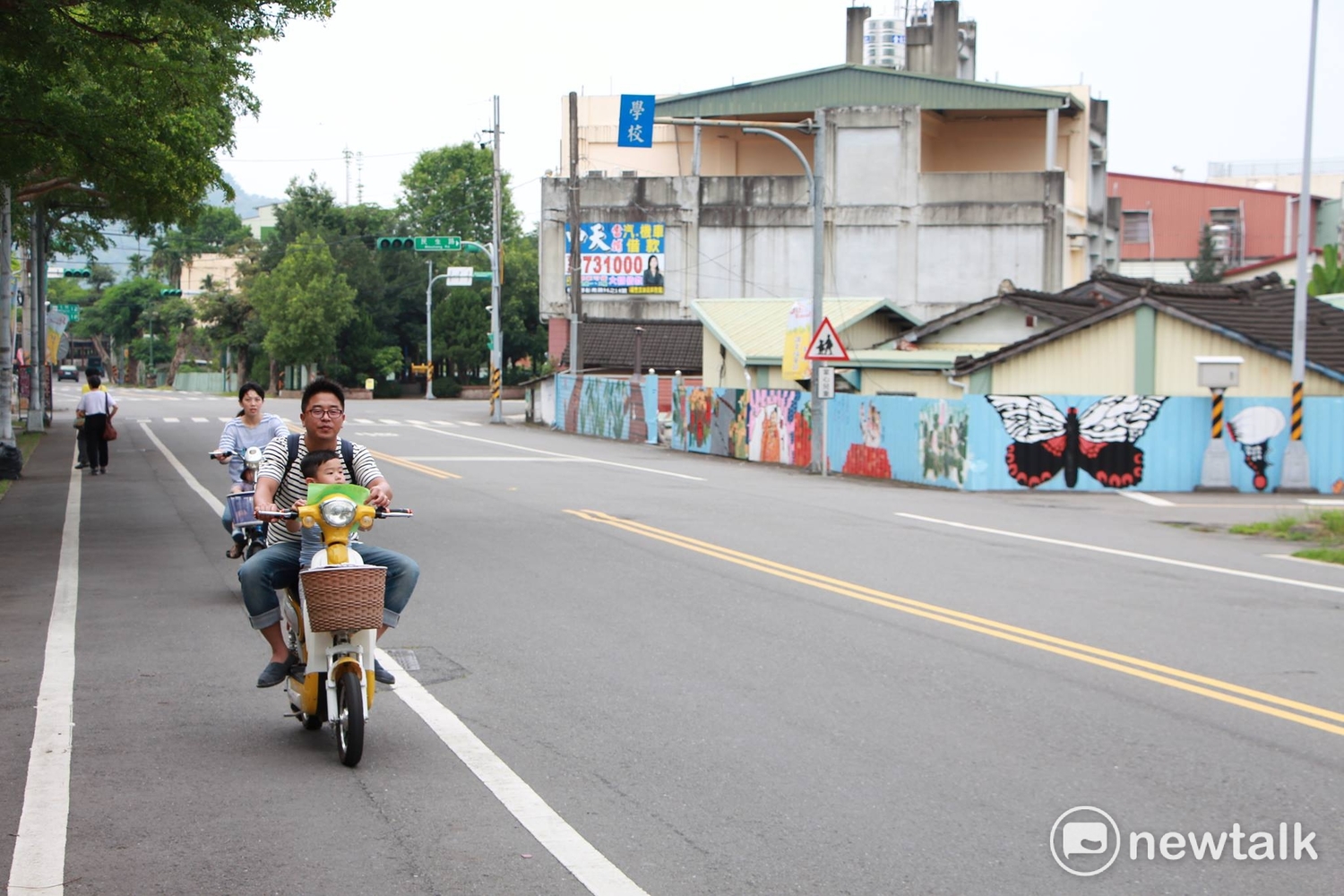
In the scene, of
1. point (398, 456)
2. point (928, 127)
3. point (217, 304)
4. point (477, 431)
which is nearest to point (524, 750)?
point (398, 456)

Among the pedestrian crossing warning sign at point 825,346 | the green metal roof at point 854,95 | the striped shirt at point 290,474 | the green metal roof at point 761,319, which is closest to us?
the striped shirt at point 290,474

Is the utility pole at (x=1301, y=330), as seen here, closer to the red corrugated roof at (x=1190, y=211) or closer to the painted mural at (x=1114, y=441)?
the painted mural at (x=1114, y=441)

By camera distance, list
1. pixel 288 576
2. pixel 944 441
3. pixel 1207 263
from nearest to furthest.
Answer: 1. pixel 288 576
2. pixel 944 441
3. pixel 1207 263

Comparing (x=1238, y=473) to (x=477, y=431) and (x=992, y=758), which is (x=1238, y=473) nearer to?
(x=992, y=758)

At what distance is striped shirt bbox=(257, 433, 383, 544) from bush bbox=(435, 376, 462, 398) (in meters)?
79.5

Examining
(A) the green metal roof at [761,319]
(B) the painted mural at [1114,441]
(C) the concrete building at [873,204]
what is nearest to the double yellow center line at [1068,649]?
(B) the painted mural at [1114,441]

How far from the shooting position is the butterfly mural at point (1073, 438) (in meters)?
24.6

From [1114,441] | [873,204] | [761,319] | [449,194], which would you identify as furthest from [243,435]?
[449,194]

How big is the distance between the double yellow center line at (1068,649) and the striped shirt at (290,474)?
4.74m

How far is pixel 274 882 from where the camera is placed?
4.95 metres

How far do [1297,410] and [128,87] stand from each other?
18.5m

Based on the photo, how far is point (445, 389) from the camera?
86188 mm

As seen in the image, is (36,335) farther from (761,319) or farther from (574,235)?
(761,319)

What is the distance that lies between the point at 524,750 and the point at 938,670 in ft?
10.1
